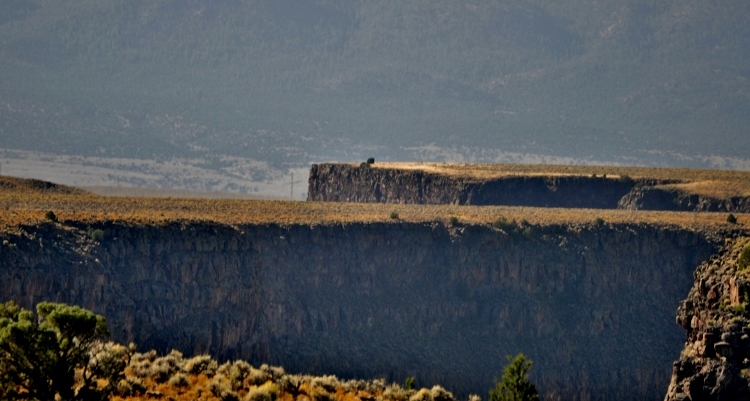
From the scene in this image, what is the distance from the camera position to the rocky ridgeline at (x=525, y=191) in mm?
112500

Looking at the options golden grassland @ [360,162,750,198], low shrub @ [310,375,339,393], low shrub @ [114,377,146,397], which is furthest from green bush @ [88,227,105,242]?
golden grassland @ [360,162,750,198]

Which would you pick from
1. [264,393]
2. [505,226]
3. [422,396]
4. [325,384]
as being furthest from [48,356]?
[505,226]

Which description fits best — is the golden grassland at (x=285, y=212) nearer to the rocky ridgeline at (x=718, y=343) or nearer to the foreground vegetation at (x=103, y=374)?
the foreground vegetation at (x=103, y=374)

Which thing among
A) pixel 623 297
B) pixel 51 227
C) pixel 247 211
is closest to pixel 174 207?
pixel 247 211

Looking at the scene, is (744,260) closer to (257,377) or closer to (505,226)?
(257,377)

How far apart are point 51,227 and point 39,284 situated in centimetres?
558

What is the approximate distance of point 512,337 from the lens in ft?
300

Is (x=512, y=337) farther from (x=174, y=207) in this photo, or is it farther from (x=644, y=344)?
(x=174, y=207)

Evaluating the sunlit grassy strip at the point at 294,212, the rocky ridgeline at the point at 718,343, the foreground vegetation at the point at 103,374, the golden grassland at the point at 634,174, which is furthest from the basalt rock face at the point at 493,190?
the foreground vegetation at the point at 103,374

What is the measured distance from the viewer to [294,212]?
9506 cm

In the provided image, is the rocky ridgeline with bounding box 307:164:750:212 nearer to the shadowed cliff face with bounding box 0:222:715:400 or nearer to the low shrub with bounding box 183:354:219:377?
the shadowed cliff face with bounding box 0:222:715:400

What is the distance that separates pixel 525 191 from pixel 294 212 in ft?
82.1

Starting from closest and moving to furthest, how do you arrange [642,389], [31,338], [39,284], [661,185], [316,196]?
[31,338] → [39,284] → [642,389] → [661,185] → [316,196]

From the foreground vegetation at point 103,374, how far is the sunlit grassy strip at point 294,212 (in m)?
27.3
